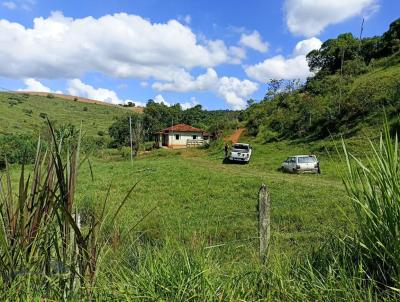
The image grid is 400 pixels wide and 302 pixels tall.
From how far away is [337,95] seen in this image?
39.5 m

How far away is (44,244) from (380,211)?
2113mm

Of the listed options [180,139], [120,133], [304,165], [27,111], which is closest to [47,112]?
[27,111]

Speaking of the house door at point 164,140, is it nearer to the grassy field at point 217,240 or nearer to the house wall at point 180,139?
the house wall at point 180,139

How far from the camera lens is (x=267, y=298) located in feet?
9.29

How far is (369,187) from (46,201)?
6.67ft

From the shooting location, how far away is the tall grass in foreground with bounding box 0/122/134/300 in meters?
2.68

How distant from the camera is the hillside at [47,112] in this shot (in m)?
63.9

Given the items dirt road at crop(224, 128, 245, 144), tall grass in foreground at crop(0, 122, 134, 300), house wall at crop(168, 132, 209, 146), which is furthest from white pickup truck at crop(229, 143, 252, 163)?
house wall at crop(168, 132, 209, 146)

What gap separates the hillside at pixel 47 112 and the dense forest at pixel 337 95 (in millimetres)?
22284

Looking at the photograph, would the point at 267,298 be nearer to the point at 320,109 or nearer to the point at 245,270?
the point at 245,270

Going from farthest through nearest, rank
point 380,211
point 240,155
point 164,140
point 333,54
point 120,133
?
1. point 120,133
2. point 164,140
3. point 333,54
4. point 240,155
5. point 380,211

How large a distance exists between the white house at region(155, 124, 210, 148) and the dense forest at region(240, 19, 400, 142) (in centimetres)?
773

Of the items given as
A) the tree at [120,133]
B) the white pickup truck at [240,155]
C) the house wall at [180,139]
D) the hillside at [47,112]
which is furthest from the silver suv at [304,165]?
the tree at [120,133]

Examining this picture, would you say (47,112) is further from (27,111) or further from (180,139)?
(180,139)
